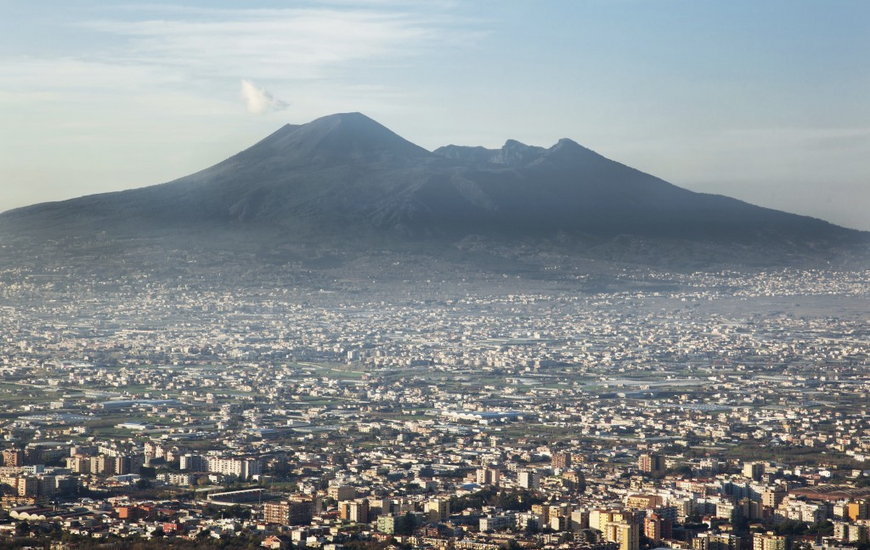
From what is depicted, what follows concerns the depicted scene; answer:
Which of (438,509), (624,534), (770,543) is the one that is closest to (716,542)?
(770,543)

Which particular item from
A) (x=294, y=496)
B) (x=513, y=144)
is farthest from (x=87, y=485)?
(x=513, y=144)

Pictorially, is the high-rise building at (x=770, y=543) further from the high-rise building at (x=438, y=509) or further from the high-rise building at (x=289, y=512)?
the high-rise building at (x=289, y=512)

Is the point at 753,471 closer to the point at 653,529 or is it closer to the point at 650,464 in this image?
the point at 650,464

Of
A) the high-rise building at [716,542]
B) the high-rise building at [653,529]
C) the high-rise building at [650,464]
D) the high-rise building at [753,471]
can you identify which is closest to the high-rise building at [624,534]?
the high-rise building at [653,529]

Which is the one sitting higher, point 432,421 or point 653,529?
point 653,529

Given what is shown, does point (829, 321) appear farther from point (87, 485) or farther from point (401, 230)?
point (87, 485)
